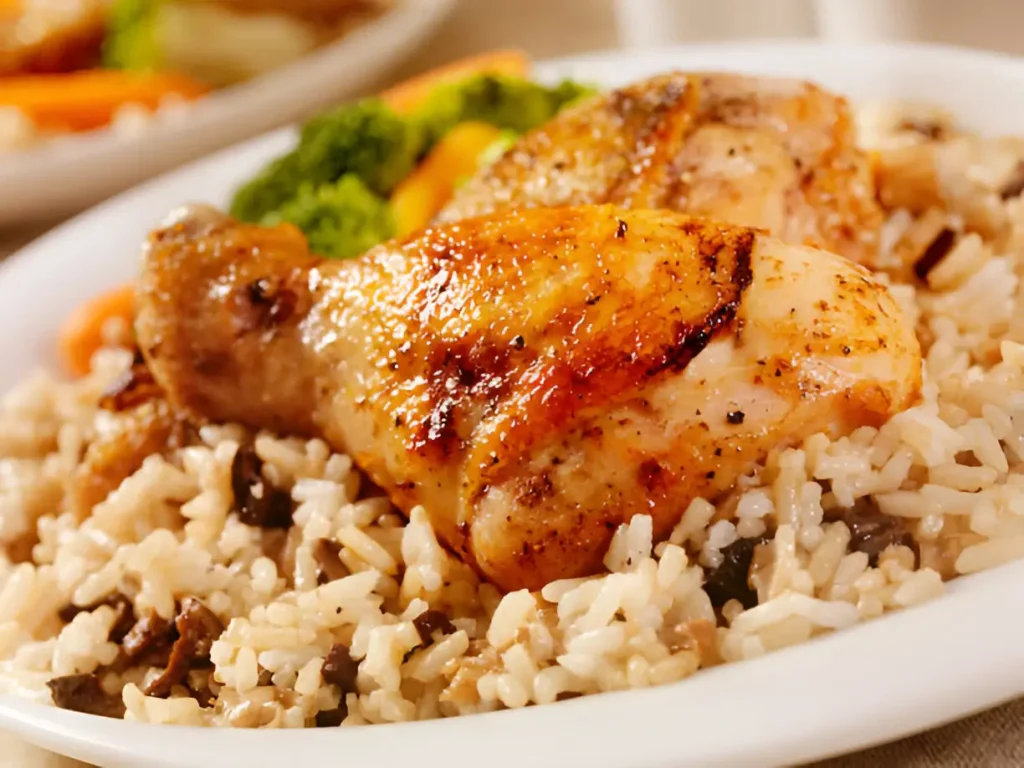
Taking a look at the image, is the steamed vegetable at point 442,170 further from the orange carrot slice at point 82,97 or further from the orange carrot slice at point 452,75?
the orange carrot slice at point 82,97

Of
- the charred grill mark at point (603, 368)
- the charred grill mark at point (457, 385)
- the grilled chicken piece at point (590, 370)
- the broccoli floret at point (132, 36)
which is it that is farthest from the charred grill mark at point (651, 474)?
the broccoli floret at point (132, 36)

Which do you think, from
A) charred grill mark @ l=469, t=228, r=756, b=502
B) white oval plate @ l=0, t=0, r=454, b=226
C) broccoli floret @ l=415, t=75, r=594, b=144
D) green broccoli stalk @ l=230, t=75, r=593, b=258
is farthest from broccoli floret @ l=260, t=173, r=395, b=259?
charred grill mark @ l=469, t=228, r=756, b=502

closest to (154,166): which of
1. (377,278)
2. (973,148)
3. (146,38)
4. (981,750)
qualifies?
(146,38)

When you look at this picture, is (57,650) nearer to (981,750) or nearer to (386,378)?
(386,378)

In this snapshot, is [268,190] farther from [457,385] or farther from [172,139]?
[457,385]

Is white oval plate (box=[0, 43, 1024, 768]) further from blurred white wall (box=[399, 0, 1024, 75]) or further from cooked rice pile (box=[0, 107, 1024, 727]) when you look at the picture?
blurred white wall (box=[399, 0, 1024, 75])
